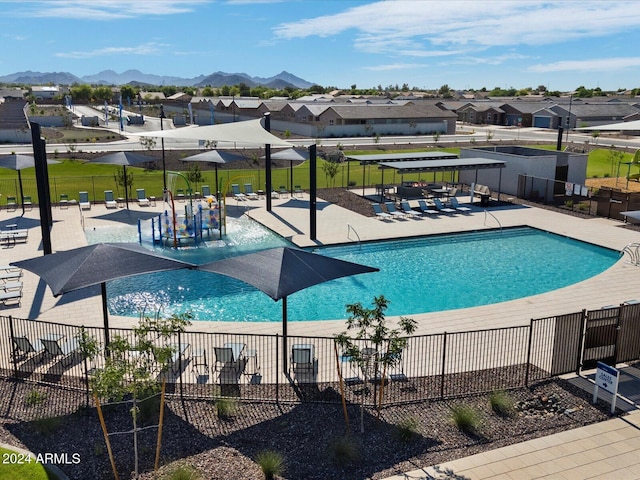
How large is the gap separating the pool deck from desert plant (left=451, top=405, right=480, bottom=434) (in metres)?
0.72

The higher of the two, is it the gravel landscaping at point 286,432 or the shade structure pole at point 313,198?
the shade structure pole at point 313,198

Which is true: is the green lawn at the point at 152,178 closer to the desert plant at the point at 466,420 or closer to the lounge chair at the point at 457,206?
the lounge chair at the point at 457,206

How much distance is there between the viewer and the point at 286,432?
10289 mm

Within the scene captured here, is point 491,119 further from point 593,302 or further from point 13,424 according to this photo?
point 13,424

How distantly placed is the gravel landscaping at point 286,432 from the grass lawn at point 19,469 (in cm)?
35

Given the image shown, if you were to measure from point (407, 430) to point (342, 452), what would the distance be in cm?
134

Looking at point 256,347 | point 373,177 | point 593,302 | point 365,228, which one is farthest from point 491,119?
point 256,347

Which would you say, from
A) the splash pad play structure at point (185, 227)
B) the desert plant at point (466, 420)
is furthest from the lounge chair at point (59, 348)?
the splash pad play structure at point (185, 227)

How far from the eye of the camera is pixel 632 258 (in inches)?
858

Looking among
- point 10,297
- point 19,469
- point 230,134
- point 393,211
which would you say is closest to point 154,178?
point 230,134

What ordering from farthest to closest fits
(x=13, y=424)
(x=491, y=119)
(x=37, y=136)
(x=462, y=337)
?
(x=491, y=119), (x=37, y=136), (x=462, y=337), (x=13, y=424)

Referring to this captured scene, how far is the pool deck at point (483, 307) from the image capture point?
9344 millimetres

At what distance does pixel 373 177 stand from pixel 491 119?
63.0 m

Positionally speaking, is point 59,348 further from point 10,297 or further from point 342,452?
point 342,452
